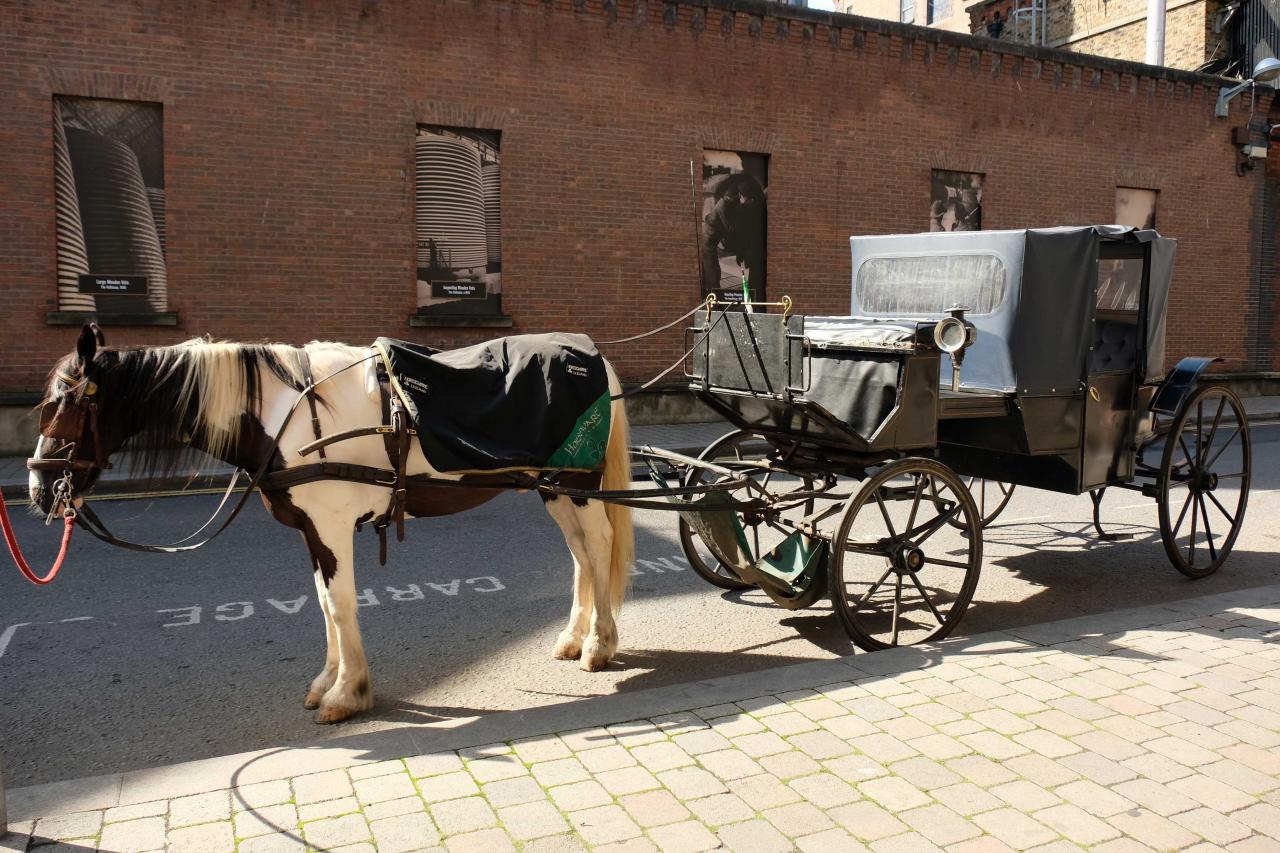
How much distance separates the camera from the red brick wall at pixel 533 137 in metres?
12.0

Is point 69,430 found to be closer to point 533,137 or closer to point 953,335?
point 953,335

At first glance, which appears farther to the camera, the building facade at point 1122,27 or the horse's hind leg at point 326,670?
the building facade at point 1122,27

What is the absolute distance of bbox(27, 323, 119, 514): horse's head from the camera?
391 centimetres

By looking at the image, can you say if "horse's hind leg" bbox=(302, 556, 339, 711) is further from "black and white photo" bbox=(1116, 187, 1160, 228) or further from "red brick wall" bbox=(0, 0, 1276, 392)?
"black and white photo" bbox=(1116, 187, 1160, 228)

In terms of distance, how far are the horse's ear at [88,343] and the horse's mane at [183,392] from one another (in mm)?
65

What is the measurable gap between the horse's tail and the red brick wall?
351 inches

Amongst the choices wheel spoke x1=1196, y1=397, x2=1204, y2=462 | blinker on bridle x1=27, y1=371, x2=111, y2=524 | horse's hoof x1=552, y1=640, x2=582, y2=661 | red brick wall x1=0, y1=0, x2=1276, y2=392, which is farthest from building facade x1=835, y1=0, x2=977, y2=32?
blinker on bridle x1=27, y1=371, x2=111, y2=524

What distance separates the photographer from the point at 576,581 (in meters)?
5.29

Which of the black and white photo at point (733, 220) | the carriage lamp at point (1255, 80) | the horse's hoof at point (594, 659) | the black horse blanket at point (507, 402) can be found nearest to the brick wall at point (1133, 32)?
the carriage lamp at point (1255, 80)

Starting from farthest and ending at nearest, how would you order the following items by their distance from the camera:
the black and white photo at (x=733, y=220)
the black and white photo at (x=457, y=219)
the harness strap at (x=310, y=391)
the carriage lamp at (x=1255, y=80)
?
1. the carriage lamp at (x=1255, y=80)
2. the black and white photo at (x=733, y=220)
3. the black and white photo at (x=457, y=219)
4. the harness strap at (x=310, y=391)

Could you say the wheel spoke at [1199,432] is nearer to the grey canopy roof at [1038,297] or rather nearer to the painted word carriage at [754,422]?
the painted word carriage at [754,422]

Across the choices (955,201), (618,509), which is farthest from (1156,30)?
(618,509)

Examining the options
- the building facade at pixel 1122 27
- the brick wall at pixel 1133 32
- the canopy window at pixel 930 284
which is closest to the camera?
the canopy window at pixel 930 284

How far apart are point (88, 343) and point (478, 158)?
10527 millimetres
